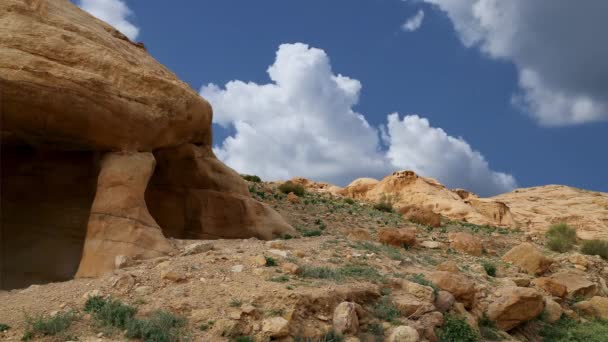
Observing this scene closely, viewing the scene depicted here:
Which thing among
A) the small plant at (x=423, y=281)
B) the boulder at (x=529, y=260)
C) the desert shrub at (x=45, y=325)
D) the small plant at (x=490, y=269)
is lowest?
the desert shrub at (x=45, y=325)

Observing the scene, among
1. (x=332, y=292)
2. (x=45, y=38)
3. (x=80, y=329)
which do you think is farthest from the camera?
(x=45, y=38)

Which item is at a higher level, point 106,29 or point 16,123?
point 106,29

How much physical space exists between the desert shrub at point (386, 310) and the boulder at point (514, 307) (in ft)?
9.04

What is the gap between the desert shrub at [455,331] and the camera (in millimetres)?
8531

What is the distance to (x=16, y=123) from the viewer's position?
31.7ft

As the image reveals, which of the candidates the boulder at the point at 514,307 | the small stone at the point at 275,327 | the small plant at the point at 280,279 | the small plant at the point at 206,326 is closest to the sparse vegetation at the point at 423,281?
the boulder at the point at 514,307

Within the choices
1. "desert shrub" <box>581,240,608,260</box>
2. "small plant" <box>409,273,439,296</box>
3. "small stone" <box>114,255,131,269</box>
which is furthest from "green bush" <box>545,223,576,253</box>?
"small stone" <box>114,255,131,269</box>

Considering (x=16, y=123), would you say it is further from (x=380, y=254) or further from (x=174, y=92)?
(x=380, y=254)

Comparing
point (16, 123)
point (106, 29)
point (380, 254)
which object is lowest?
point (380, 254)

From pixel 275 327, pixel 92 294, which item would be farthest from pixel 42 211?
pixel 275 327

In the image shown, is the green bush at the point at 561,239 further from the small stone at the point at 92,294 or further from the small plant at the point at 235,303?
the small stone at the point at 92,294

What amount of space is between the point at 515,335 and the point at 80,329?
316 inches

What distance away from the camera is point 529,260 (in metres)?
14.5

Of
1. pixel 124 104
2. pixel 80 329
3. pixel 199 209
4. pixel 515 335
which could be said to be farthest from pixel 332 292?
pixel 199 209
